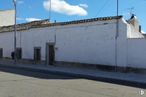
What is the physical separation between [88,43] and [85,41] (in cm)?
41

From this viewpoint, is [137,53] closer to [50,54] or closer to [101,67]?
[101,67]

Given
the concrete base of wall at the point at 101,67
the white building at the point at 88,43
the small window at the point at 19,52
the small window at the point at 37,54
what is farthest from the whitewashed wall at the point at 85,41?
the small window at the point at 19,52

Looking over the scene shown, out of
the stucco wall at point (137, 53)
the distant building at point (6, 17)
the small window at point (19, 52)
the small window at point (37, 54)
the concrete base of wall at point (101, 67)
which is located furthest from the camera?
the distant building at point (6, 17)

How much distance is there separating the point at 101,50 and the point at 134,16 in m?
8.32

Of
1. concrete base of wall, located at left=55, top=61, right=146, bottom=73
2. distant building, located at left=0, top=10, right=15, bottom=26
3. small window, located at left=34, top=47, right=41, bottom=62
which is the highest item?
distant building, located at left=0, top=10, right=15, bottom=26

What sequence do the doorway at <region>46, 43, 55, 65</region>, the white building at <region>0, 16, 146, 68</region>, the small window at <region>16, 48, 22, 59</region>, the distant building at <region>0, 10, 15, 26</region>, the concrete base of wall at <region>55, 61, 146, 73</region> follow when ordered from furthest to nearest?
the distant building at <region>0, 10, 15, 26</region>
the small window at <region>16, 48, 22, 59</region>
the doorway at <region>46, 43, 55, 65</region>
the white building at <region>0, 16, 146, 68</region>
the concrete base of wall at <region>55, 61, 146, 73</region>

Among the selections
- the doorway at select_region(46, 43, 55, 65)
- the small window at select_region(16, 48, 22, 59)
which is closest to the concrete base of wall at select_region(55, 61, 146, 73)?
the doorway at select_region(46, 43, 55, 65)

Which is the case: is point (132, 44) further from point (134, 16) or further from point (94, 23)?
point (134, 16)

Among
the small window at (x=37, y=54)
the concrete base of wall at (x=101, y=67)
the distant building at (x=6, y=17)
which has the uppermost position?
the distant building at (x=6, y=17)

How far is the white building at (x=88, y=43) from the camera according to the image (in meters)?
24.2

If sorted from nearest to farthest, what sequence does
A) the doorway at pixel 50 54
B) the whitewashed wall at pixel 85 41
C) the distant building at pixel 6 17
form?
the whitewashed wall at pixel 85 41 < the doorway at pixel 50 54 < the distant building at pixel 6 17

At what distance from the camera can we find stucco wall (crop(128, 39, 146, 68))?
23094 millimetres

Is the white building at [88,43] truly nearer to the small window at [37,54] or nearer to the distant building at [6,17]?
the small window at [37,54]

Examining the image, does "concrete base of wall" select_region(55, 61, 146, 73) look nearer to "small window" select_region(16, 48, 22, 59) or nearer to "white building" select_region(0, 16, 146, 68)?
"white building" select_region(0, 16, 146, 68)
